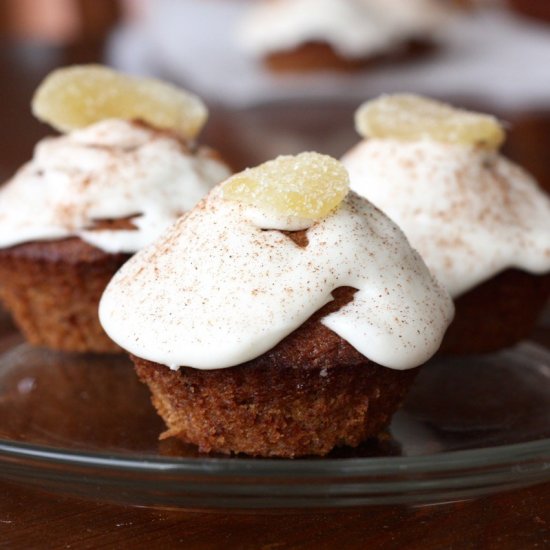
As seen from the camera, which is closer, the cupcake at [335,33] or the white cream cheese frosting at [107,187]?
the white cream cheese frosting at [107,187]

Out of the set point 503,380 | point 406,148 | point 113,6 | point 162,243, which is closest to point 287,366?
point 162,243

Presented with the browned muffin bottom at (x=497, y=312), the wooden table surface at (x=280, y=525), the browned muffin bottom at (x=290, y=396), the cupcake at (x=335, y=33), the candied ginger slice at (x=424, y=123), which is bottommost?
the cupcake at (x=335, y=33)

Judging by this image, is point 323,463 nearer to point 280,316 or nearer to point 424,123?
point 280,316

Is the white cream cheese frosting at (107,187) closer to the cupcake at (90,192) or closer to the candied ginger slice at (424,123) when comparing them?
the cupcake at (90,192)

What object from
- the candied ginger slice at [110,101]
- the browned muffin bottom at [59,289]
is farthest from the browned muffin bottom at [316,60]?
the browned muffin bottom at [59,289]

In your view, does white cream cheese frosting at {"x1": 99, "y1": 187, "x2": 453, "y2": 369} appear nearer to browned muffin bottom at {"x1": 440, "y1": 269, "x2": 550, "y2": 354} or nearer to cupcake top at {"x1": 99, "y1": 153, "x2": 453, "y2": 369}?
cupcake top at {"x1": 99, "y1": 153, "x2": 453, "y2": 369}

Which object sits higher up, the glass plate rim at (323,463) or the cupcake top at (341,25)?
the glass plate rim at (323,463)

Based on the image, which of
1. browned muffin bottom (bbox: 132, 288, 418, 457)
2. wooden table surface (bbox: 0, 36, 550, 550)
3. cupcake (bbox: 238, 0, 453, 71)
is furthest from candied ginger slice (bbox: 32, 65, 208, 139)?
cupcake (bbox: 238, 0, 453, 71)

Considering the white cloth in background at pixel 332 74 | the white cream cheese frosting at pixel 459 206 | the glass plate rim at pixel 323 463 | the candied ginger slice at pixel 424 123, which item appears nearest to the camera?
the glass plate rim at pixel 323 463
